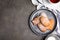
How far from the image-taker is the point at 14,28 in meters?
1.60

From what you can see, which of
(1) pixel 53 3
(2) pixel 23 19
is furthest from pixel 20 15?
(1) pixel 53 3

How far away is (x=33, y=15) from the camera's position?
1.59 metres

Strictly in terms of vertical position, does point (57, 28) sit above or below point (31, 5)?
below

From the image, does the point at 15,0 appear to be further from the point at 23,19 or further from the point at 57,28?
the point at 57,28

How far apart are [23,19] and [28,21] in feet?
0.09

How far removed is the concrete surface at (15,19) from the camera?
1599 mm

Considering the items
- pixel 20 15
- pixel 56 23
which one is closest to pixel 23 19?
pixel 20 15

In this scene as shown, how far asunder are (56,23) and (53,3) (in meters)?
0.10

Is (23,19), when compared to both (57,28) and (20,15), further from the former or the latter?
(57,28)

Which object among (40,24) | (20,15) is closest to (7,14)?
(20,15)

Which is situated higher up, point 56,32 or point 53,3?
point 53,3

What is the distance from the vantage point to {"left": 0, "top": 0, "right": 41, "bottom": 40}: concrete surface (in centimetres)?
160

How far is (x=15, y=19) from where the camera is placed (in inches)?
63.1

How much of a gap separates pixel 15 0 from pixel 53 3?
180 millimetres
